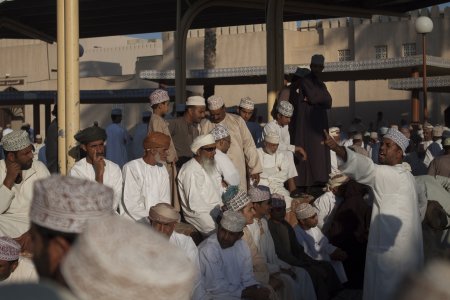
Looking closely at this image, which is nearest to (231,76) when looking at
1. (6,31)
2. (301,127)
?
(6,31)

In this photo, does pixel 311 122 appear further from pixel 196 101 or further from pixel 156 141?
pixel 156 141

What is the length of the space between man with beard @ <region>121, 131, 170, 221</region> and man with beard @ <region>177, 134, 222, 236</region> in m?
0.28

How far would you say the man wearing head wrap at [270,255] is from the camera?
311 inches

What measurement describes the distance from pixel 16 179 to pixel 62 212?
4.20m

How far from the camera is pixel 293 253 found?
8711 millimetres

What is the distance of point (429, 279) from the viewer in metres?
1.57

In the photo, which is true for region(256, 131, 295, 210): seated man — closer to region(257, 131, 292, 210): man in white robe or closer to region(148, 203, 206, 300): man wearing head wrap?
region(257, 131, 292, 210): man in white robe

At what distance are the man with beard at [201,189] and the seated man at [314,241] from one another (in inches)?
59.6

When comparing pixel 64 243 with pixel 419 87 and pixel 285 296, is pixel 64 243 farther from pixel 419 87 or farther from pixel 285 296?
pixel 419 87

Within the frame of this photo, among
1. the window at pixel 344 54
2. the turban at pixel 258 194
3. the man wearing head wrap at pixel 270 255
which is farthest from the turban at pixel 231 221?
the window at pixel 344 54

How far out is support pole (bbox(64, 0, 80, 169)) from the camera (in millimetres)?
7598

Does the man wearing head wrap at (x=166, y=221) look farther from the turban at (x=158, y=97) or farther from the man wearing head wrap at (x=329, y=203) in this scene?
the man wearing head wrap at (x=329, y=203)

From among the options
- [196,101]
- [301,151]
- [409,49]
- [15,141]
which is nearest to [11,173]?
[15,141]

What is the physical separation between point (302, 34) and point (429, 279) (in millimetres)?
29106
